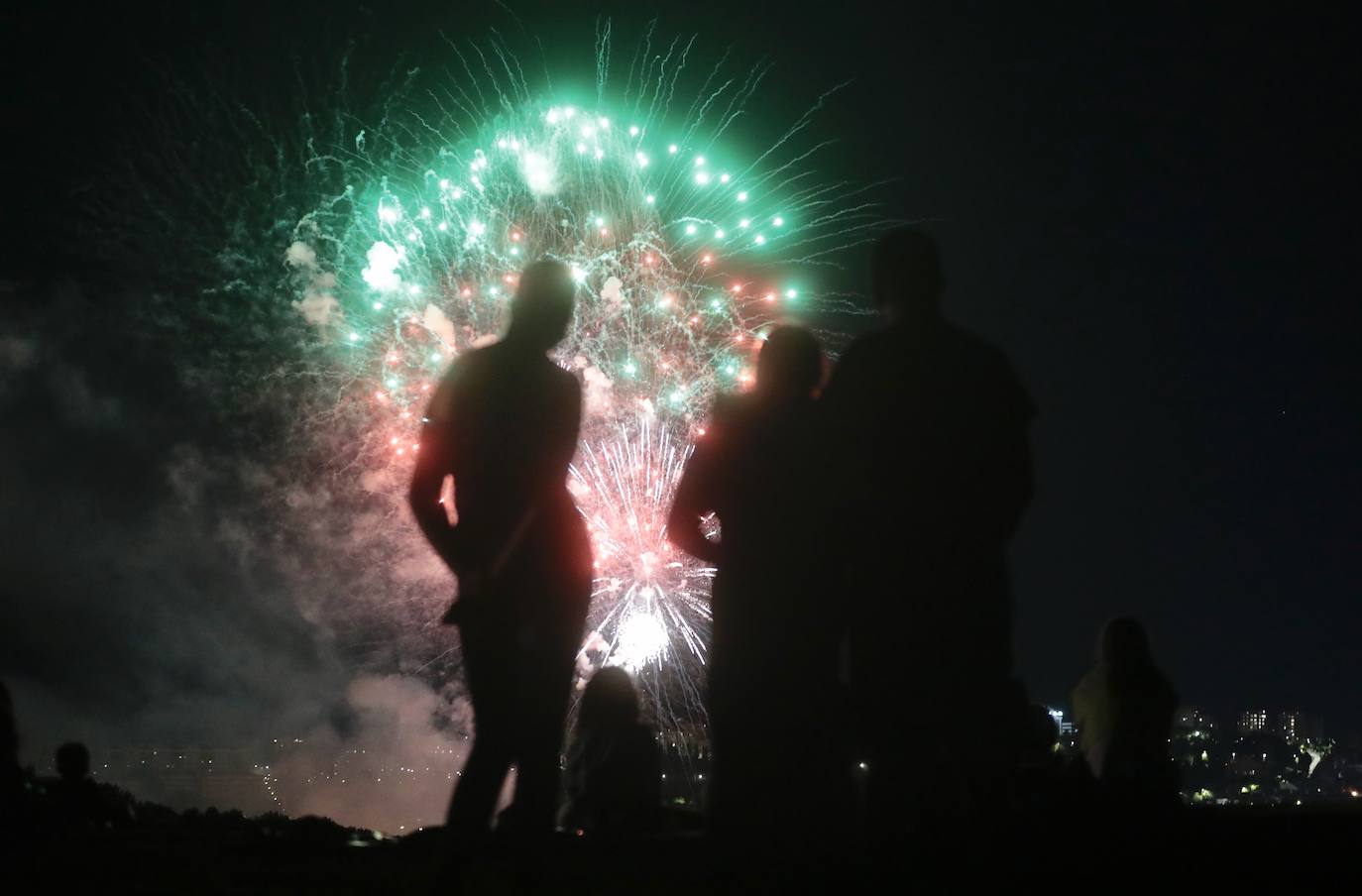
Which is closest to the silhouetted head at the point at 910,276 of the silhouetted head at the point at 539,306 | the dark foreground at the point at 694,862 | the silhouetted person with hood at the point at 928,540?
the silhouetted person with hood at the point at 928,540

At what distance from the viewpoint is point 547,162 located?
16.2 m

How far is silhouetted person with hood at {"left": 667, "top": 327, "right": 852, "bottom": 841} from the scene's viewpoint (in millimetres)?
4016

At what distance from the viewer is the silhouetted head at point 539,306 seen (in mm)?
4023

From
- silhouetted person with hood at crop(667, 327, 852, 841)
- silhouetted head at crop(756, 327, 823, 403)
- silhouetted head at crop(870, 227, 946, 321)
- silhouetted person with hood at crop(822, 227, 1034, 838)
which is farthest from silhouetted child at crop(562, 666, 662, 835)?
silhouetted head at crop(870, 227, 946, 321)

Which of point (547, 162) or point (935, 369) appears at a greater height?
point (547, 162)

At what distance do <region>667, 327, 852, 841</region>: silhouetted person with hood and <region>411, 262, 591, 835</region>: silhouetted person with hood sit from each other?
1.96ft

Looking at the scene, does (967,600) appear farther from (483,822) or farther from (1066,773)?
(1066,773)

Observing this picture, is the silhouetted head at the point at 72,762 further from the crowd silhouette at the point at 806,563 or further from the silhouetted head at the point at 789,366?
the silhouetted head at the point at 789,366

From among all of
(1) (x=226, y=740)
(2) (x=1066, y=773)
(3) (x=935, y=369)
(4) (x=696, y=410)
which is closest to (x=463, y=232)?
(4) (x=696, y=410)

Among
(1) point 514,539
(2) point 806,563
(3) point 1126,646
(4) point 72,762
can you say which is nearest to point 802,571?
(2) point 806,563

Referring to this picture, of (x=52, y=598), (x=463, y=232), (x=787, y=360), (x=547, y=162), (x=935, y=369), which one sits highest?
(x=547, y=162)

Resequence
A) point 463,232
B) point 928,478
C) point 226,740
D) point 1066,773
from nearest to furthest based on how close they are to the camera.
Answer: point 928,478
point 1066,773
point 463,232
point 226,740

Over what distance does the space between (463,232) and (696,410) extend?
425cm

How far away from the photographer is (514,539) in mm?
3756
